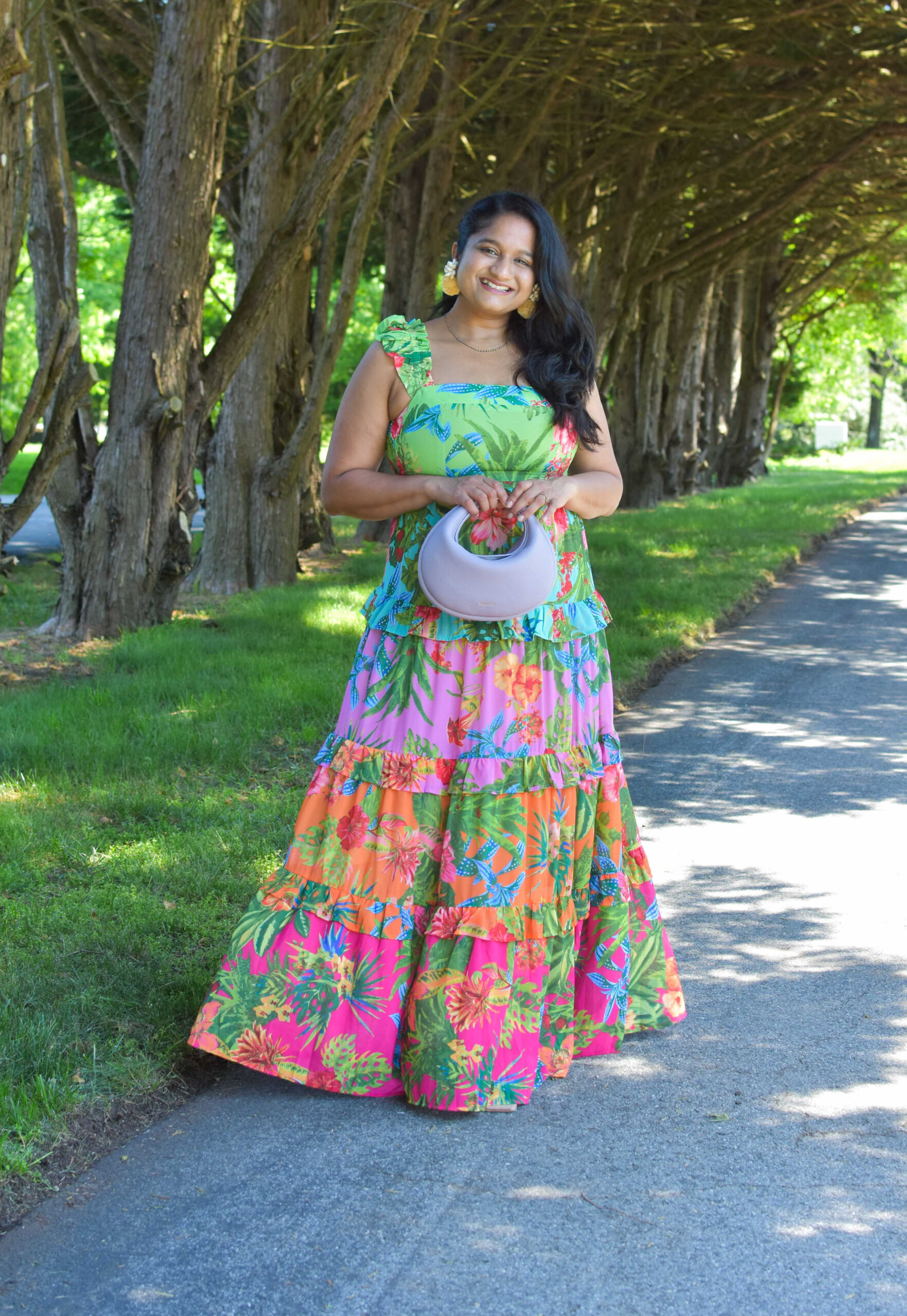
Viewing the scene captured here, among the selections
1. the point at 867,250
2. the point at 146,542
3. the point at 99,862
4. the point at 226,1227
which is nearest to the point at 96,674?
the point at 146,542

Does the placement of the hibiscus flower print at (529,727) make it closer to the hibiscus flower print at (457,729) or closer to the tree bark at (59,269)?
the hibiscus flower print at (457,729)

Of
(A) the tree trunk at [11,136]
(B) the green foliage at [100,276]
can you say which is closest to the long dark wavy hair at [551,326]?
(A) the tree trunk at [11,136]

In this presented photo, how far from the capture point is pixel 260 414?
11.9 meters

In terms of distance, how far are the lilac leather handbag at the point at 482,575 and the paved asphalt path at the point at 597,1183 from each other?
1305mm

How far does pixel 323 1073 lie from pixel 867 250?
28501mm

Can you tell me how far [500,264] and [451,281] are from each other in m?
0.21

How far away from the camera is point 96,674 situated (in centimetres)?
773

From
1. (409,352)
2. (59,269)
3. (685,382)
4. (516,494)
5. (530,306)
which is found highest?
(685,382)

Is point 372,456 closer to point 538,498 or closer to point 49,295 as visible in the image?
point 538,498

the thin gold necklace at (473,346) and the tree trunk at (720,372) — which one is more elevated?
the tree trunk at (720,372)

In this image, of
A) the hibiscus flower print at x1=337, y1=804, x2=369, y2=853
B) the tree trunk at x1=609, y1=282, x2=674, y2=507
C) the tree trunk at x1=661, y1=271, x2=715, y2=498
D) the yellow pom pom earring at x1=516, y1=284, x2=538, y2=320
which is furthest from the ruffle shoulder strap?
the tree trunk at x1=661, y1=271, x2=715, y2=498

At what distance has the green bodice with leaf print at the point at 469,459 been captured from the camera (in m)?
3.43

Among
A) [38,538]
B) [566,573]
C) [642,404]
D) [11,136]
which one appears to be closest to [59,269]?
[11,136]

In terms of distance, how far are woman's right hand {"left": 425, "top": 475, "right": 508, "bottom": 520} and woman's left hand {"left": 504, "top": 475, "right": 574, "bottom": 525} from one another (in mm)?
33
